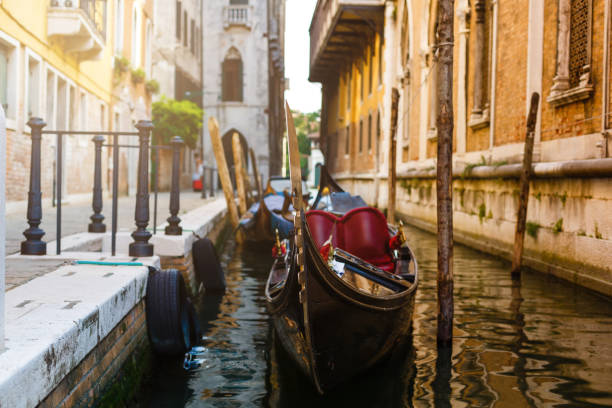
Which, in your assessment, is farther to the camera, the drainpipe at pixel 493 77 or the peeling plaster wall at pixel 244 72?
the peeling plaster wall at pixel 244 72

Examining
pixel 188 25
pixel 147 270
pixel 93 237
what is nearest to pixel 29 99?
pixel 93 237

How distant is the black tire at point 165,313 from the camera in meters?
4.25

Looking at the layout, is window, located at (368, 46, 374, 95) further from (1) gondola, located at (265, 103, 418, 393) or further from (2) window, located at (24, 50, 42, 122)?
(1) gondola, located at (265, 103, 418, 393)

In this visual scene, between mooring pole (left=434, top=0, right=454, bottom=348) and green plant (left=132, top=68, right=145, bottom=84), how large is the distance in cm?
1460

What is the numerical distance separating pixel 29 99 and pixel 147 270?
8.31 meters

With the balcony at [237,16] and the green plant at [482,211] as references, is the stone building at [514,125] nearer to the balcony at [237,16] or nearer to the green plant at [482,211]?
the green plant at [482,211]

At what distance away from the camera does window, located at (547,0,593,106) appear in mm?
7637

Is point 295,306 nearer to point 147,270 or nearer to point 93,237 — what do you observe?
point 147,270

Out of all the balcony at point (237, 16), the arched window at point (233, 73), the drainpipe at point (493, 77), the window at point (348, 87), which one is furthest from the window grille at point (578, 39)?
the arched window at point (233, 73)

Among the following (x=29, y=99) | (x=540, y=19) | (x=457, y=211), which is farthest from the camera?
(x=457, y=211)

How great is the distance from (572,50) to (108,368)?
22.3 feet

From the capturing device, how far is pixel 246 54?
31688 millimetres

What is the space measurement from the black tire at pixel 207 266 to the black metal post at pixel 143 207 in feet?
6.13

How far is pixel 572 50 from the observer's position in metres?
8.17
